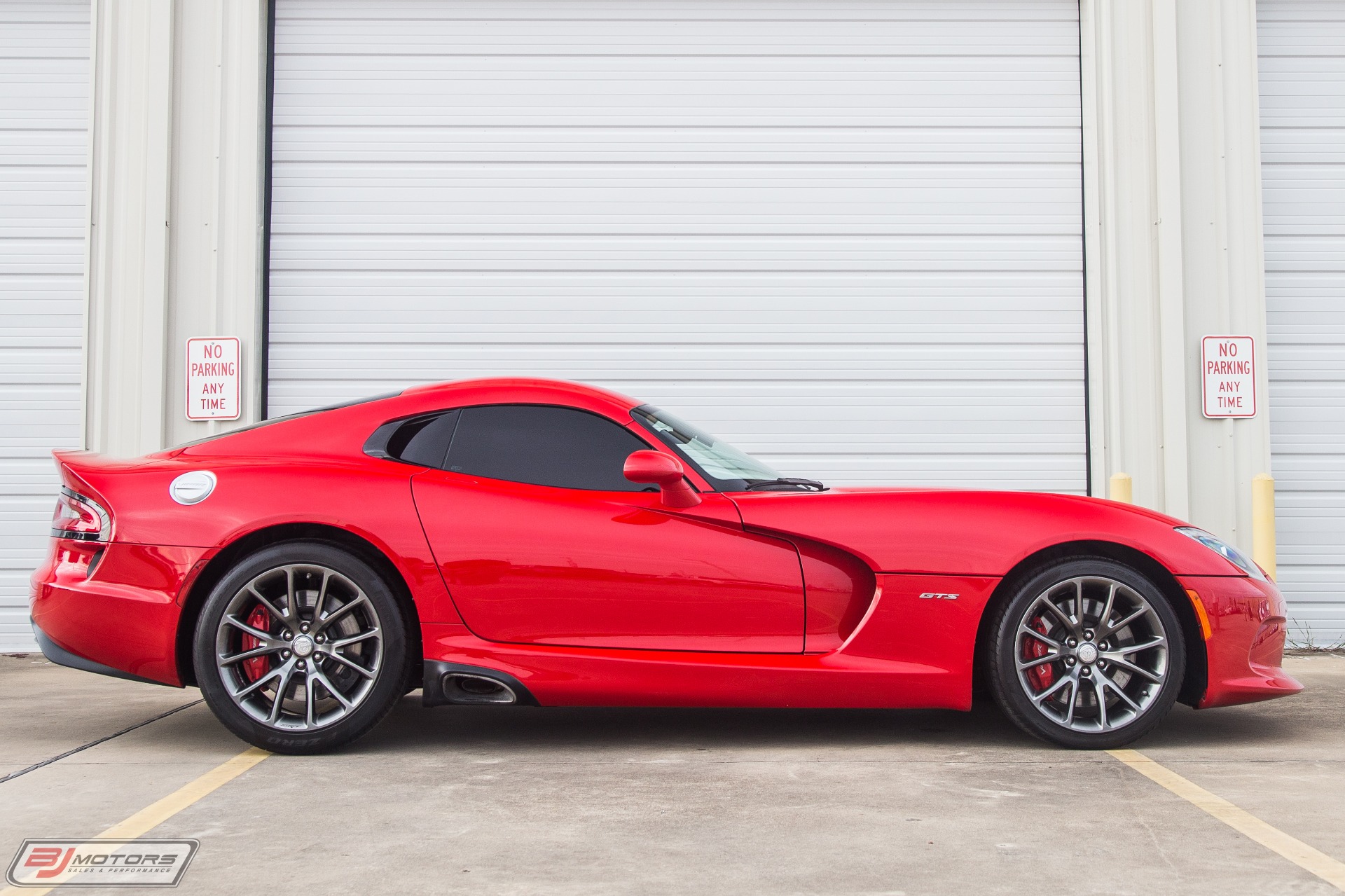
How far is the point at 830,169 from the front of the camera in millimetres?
7270

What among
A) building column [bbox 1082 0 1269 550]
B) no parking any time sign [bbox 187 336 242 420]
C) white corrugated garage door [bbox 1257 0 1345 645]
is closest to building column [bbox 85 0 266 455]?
no parking any time sign [bbox 187 336 242 420]

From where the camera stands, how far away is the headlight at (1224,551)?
3.79 metres

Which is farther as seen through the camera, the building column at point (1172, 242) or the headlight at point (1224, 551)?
the building column at point (1172, 242)

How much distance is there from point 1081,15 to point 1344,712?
15.6 ft

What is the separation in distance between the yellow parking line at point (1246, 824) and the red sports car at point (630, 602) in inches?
11.1

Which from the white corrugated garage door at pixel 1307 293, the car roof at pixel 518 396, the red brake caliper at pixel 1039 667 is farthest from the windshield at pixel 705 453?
the white corrugated garage door at pixel 1307 293

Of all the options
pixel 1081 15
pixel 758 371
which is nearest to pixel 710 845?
pixel 758 371

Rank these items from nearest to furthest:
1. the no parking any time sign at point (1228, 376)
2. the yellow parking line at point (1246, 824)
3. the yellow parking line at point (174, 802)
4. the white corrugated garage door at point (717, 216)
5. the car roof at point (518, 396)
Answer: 1. the yellow parking line at point (1246, 824)
2. the yellow parking line at point (174, 802)
3. the car roof at point (518, 396)
4. the no parking any time sign at point (1228, 376)
5. the white corrugated garage door at point (717, 216)

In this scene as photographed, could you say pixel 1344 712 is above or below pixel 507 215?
below

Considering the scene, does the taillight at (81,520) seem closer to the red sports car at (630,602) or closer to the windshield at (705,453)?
the red sports car at (630,602)

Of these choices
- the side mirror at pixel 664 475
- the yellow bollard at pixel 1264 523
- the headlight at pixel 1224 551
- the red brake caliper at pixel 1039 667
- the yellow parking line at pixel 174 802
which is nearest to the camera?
the yellow parking line at pixel 174 802

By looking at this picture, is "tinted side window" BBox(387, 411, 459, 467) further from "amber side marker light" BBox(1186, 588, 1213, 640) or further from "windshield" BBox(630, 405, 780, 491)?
"amber side marker light" BBox(1186, 588, 1213, 640)

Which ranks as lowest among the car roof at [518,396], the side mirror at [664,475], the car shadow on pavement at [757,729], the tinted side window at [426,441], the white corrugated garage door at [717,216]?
the car shadow on pavement at [757,729]

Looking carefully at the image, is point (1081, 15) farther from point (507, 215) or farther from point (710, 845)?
point (710, 845)
